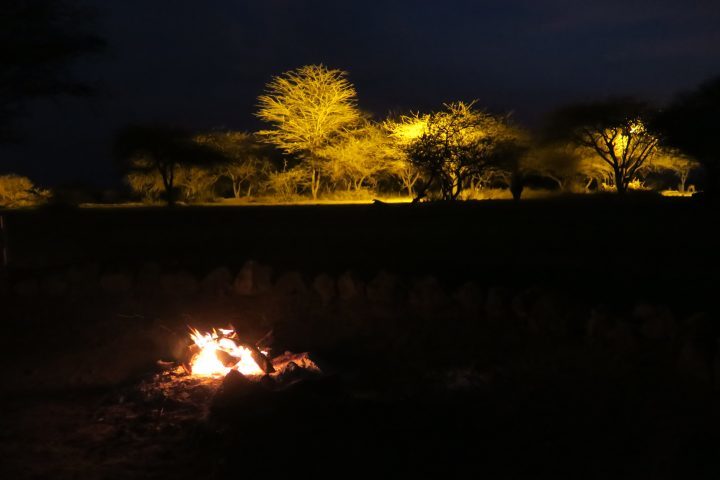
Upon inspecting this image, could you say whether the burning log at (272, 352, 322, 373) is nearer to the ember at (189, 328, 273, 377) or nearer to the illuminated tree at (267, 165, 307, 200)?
the ember at (189, 328, 273, 377)

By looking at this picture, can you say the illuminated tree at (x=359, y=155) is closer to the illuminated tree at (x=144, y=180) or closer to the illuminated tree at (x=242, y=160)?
the illuminated tree at (x=242, y=160)

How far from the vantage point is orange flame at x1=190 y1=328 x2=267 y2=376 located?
20.2 ft

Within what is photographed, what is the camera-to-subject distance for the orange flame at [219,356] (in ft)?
20.2

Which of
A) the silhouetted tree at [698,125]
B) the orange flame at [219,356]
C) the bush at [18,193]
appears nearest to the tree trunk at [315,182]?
the bush at [18,193]

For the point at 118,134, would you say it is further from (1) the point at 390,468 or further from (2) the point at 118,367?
(1) the point at 390,468

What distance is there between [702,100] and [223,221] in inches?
1026

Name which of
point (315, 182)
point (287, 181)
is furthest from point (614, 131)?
point (287, 181)

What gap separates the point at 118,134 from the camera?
123ft

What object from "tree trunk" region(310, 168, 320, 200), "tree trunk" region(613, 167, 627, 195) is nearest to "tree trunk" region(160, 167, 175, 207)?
"tree trunk" region(310, 168, 320, 200)

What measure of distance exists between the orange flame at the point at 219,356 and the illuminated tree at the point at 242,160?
127 ft

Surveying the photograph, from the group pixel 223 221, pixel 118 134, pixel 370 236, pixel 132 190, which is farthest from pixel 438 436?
pixel 132 190

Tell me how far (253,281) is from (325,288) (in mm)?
865

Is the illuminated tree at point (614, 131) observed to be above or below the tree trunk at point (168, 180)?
above

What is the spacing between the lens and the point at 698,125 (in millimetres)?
31062
